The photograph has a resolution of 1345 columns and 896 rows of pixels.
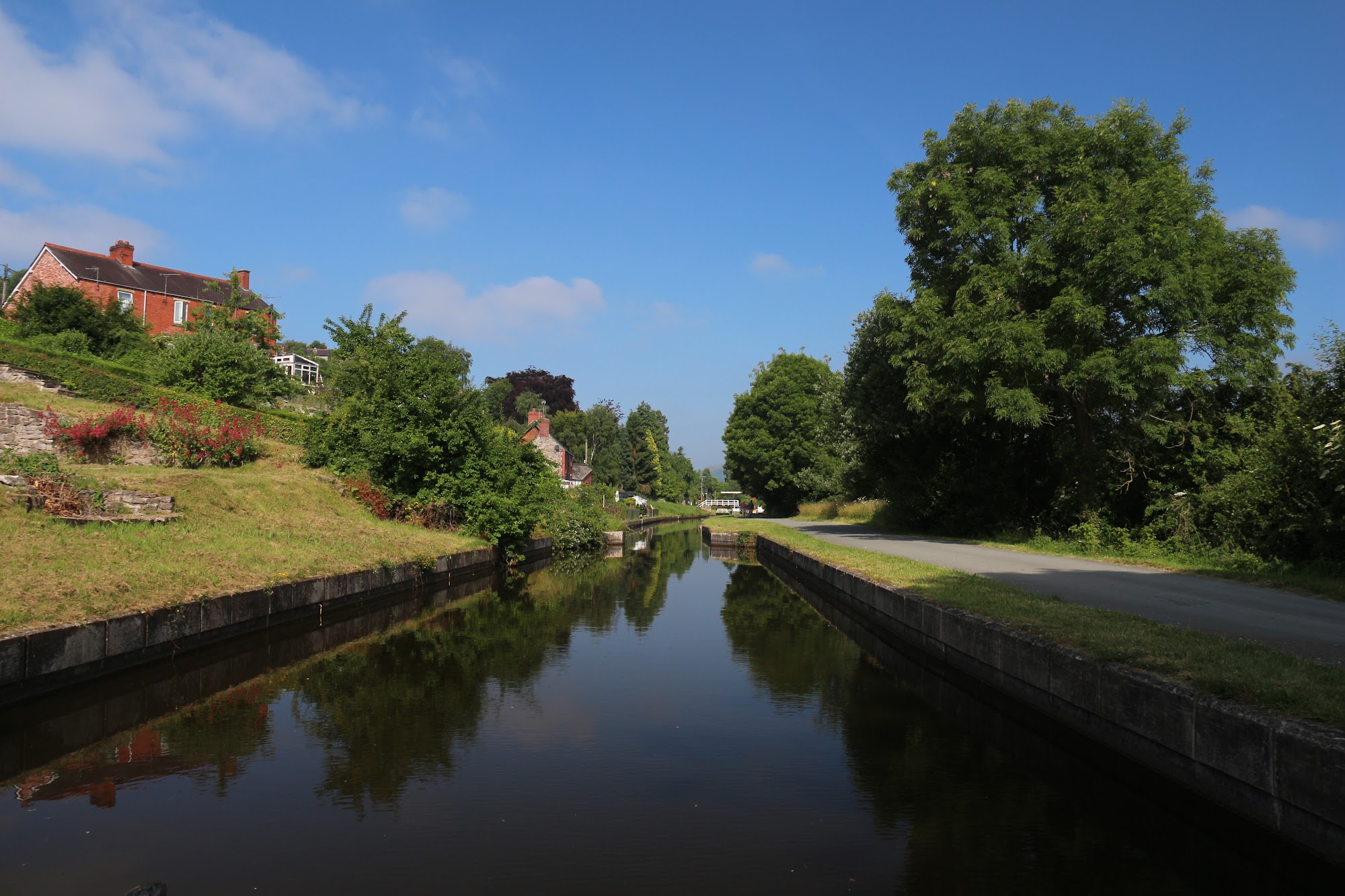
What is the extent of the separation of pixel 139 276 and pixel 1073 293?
184ft

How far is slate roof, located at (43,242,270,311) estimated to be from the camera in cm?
4869

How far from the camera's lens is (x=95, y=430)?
18.0 metres

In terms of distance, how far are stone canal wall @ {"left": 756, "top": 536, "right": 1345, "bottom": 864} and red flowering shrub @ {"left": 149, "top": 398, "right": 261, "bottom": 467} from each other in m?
18.5

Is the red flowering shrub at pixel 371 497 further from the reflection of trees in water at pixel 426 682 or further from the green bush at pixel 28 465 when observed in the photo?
the green bush at pixel 28 465

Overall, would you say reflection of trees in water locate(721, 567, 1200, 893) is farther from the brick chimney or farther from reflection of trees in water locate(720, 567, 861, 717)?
the brick chimney

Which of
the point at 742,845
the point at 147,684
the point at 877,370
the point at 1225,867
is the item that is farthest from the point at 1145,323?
the point at 147,684

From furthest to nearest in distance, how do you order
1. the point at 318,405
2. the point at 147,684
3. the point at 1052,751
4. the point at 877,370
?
the point at 318,405 → the point at 877,370 → the point at 147,684 → the point at 1052,751

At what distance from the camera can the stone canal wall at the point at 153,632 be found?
737 cm

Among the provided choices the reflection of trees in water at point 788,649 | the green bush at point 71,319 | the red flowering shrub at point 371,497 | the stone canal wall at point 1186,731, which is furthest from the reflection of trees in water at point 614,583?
the green bush at point 71,319

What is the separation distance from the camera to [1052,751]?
7.02 meters

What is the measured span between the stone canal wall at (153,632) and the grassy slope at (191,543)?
18 cm

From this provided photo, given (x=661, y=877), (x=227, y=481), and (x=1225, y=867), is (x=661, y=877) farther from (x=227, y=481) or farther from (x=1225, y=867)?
(x=227, y=481)

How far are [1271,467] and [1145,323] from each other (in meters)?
4.86

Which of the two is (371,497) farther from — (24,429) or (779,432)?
(779,432)
